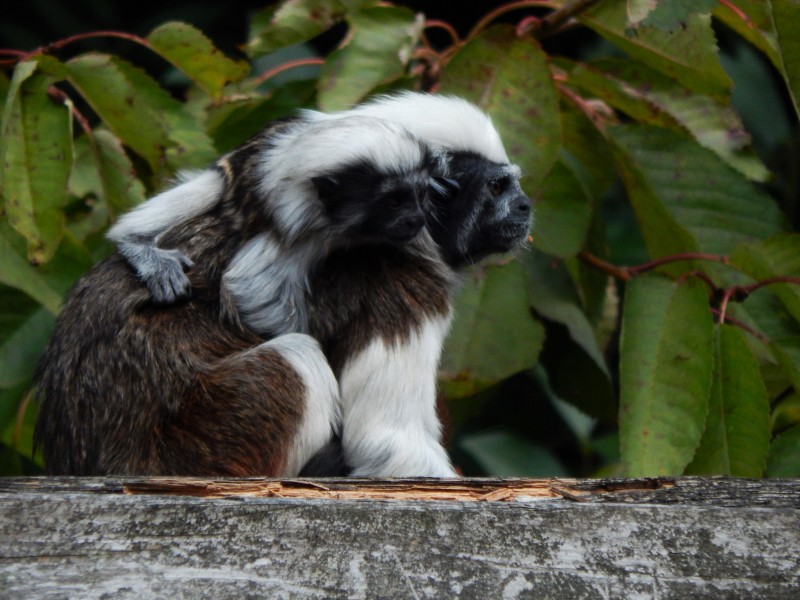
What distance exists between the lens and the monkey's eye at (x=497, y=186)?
3.00 m

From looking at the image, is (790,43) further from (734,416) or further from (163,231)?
(163,231)

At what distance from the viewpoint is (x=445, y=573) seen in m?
1.46

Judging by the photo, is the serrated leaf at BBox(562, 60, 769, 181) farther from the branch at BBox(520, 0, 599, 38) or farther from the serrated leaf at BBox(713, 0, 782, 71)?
→ the serrated leaf at BBox(713, 0, 782, 71)

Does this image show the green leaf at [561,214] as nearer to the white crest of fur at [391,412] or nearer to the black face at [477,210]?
the black face at [477,210]

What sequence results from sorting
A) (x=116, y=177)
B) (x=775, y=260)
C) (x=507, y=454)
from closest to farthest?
(x=775, y=260) < (x=116, y=177) < (x=507, y=454)

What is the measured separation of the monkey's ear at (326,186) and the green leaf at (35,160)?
2.12 feet

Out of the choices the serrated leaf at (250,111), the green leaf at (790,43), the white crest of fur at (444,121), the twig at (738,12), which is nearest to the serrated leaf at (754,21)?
the twig at (738,12)

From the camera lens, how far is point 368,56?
129 inches

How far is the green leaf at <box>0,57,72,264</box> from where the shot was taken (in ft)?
8.96

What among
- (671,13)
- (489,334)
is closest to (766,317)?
(489,334)

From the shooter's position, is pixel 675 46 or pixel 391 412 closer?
pixel 391 412

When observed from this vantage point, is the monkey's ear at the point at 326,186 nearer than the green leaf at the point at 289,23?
Yes

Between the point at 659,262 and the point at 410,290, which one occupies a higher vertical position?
the point at 410,290

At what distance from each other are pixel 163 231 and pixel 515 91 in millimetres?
1169
